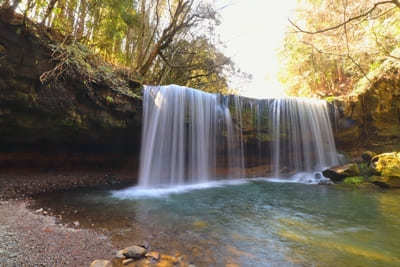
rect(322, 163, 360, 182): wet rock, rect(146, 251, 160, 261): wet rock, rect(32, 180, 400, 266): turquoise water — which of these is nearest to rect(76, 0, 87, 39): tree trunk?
rect(32, 180, 400, 266): turquoise water

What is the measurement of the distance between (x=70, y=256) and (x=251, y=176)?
814 cm

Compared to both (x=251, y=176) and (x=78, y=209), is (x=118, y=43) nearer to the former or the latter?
(x=78, y=209)

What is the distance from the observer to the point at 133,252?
2.36 meters

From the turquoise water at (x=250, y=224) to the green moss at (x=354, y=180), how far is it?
143cm

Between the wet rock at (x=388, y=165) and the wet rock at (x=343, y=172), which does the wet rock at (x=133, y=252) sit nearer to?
the wet rock at (x=343, y=172)

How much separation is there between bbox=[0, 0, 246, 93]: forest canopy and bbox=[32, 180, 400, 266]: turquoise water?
5.09 metres

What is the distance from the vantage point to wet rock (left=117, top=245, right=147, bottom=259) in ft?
7.67

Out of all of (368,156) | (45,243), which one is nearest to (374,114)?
(368,156)

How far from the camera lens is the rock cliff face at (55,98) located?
4957mm

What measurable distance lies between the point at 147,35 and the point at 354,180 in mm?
11543

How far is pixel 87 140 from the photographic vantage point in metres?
6.70

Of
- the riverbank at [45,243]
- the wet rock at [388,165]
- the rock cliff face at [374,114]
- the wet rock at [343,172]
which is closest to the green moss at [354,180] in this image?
the wet rock at [343,172]

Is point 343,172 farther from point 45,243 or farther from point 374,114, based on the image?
point 45,243

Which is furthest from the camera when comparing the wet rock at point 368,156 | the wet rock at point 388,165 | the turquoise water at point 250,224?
the wet rock at point 368,156
